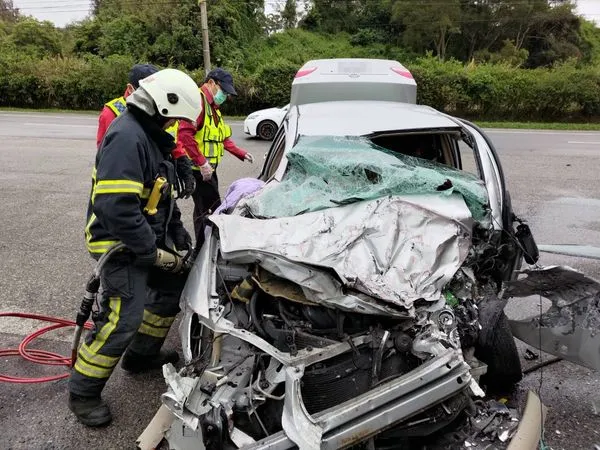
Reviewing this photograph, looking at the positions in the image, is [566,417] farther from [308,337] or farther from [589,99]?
[589,99]

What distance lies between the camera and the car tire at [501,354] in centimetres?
236

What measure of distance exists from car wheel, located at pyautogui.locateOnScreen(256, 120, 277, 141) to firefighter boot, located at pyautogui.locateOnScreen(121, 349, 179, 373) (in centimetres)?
919

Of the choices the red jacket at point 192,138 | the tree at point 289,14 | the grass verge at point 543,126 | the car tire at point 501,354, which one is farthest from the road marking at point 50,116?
the tree at point 289,14

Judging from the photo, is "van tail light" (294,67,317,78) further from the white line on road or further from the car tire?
the white line on road

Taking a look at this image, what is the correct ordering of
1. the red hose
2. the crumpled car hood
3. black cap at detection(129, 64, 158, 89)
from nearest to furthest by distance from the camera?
the crumpled car hood
the red hose
black cap at detection(129, 64, 158, 89)

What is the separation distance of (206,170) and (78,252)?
182cm

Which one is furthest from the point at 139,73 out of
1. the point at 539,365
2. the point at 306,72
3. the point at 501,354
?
the point at 539,365

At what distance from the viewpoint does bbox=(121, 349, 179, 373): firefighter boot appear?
299cm

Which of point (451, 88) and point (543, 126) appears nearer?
point (543, 126)

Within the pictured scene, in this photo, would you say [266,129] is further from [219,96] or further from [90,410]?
[90,410]

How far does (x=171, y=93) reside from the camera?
248 centimetres

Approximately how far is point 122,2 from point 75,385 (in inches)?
1422

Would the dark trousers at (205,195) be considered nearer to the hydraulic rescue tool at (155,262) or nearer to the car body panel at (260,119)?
the hydraulic rescue tool at (155,262)

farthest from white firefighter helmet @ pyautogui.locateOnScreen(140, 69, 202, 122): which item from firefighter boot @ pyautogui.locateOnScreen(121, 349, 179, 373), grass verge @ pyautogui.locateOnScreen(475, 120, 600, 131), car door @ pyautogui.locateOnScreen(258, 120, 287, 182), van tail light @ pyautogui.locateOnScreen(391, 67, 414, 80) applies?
grass verge @ pyautogui.locateOnScreen(475, 120, 600, 131)
